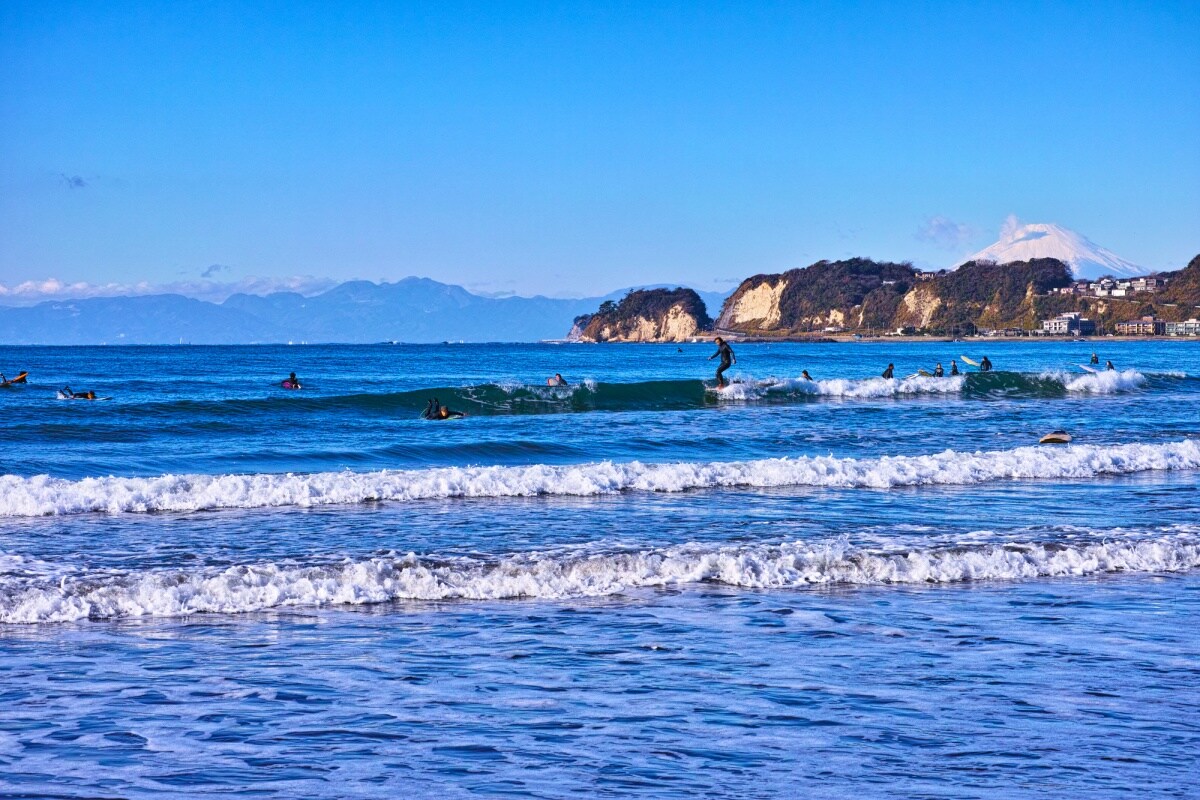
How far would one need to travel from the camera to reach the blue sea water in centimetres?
545

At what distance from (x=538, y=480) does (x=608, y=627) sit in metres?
8.40

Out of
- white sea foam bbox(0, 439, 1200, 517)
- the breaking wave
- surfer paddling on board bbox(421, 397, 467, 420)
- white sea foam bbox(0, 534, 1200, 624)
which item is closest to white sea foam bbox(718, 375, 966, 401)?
the breaking wave

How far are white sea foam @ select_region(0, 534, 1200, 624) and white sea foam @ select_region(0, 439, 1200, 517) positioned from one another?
17.4 ft

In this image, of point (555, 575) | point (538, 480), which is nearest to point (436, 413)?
point (538, 480)

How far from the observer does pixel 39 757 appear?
5500mm

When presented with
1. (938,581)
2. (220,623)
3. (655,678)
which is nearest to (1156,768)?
(655,678)

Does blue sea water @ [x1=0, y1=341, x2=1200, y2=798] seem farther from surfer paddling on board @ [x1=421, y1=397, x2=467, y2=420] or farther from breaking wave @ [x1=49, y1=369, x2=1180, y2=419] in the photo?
breaking wave @ [x1=49, y1=369, x2=1180, y2=419]

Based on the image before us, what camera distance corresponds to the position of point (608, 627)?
8.55 m

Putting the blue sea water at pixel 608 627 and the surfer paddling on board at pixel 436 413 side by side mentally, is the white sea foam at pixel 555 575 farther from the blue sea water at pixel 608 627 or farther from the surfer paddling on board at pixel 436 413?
the surfer paddling on board at pixel 436 413

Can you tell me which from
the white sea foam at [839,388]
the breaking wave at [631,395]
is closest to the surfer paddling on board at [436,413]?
the breaking wave at [631,395]

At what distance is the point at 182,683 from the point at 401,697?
1445mm

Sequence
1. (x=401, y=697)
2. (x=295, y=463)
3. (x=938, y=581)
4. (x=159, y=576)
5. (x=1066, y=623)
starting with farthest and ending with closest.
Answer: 1. (x=295, y=463)
2. (x=938, y=581)
3. (x=159, y=576)
4. (x=1066, y=623)
5. (x=401, y=697)

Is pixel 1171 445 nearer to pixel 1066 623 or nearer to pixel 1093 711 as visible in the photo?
pixel 1066 623

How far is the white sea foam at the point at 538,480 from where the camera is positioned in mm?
15047
